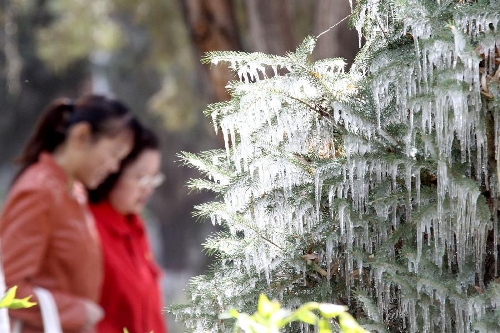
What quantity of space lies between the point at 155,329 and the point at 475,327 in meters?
1.78

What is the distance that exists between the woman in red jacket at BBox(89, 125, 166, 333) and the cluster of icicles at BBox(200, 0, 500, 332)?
1.13 metres

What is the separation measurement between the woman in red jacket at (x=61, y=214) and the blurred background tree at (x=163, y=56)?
1.41ft

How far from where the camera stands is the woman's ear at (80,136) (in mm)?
2971

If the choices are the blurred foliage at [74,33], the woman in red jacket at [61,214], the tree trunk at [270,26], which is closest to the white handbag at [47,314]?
the woman in red jacket at [61,214]

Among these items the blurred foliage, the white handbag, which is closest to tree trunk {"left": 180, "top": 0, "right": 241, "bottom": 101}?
the white handbag

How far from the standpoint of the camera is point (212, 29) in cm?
550

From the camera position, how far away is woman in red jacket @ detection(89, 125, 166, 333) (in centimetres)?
301

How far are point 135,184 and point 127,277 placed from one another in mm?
668

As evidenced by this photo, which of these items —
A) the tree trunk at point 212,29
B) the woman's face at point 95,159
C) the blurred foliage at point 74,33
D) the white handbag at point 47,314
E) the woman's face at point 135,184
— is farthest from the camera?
the blurred foliage at point 74,33

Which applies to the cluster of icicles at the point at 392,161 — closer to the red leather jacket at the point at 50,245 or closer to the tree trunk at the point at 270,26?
the red leather jacket at the point at 50,245

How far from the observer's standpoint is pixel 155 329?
313 cm

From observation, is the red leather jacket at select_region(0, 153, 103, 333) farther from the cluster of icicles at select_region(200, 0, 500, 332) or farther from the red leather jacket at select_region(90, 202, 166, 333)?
the cluster of icicles at select_region(200, 0, 500, 332)

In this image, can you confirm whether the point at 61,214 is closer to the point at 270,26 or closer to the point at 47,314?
the point at 47,314

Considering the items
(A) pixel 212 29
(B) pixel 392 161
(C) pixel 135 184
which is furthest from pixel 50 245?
(A) pixel 212 29
